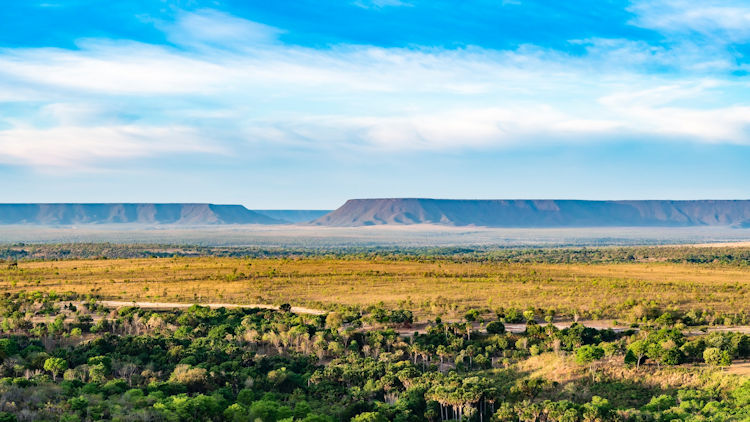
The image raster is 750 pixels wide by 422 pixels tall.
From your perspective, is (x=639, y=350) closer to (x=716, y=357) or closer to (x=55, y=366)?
(x=716, y=357)

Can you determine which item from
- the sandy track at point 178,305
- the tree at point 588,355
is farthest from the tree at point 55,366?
the tree at point 588,355

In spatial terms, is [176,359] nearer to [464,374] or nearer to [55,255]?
[464,374]

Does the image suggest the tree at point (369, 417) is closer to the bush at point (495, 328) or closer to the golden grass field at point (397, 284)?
the bush at point (495, 328)

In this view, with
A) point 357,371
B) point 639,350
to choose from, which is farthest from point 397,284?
point 639,350

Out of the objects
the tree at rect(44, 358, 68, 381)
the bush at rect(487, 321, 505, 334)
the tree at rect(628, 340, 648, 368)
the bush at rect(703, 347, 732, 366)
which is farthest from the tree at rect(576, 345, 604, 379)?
the tree at rect(44, 358, 68, 381)

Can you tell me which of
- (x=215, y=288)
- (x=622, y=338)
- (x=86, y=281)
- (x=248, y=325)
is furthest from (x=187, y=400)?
(x=86, y=281)

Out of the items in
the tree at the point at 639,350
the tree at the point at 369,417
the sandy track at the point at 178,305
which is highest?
the tree at the point at 639,350
